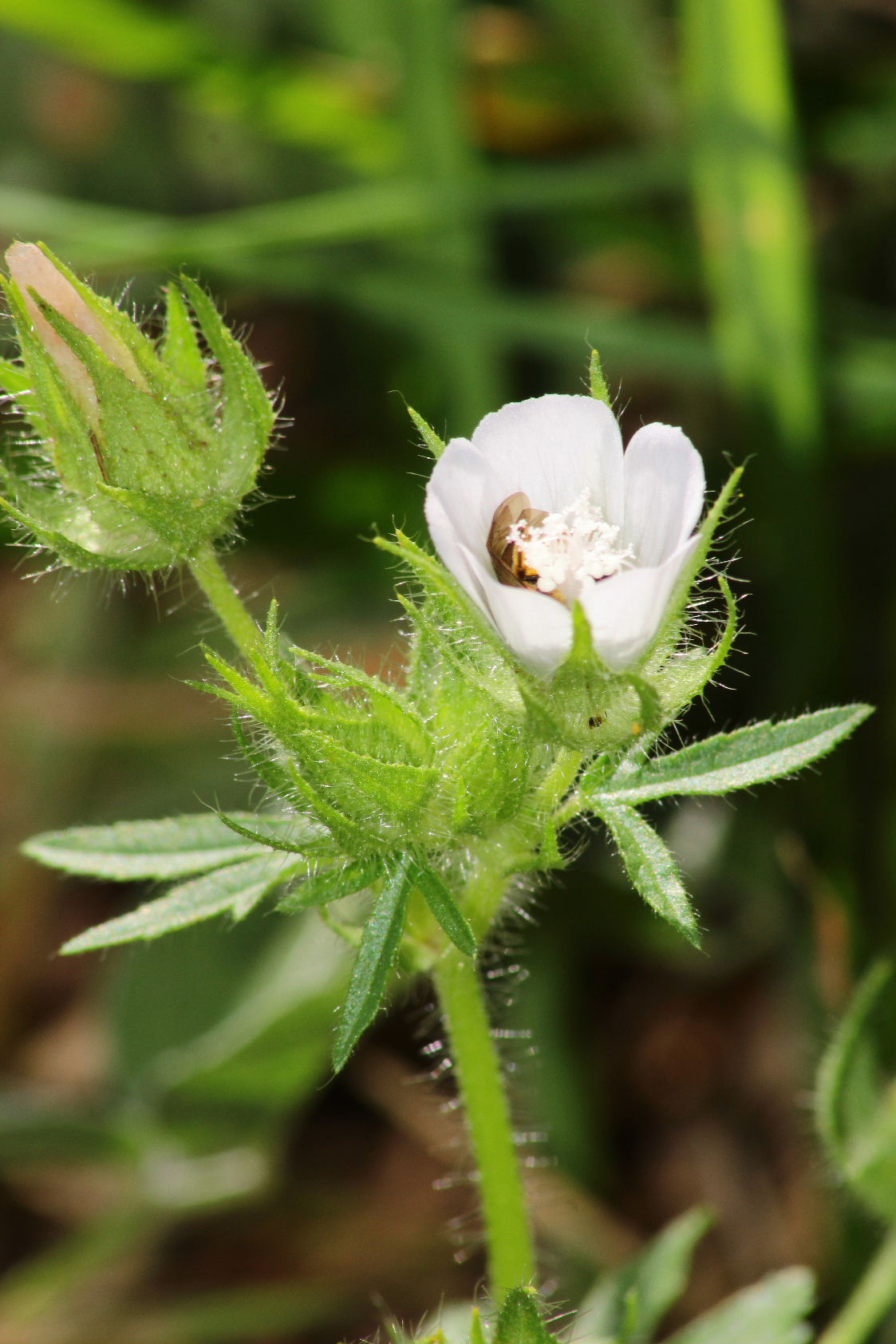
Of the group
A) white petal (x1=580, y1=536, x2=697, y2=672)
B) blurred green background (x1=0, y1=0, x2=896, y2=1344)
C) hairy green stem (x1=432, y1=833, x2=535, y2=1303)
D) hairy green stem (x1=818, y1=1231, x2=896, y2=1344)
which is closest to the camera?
white petal (x1=580, y1=536, x2=697, y2=672)

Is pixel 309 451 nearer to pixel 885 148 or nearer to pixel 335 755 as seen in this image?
pixel 885 148

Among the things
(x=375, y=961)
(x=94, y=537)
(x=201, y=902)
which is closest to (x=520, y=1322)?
(x=375, y=961)

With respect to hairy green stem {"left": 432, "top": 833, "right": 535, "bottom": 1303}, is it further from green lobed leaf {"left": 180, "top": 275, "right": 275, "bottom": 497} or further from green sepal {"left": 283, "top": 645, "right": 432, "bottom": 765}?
green lobed leaf {"left": 180, "top": 275, "right": 275, "bottom": 497}

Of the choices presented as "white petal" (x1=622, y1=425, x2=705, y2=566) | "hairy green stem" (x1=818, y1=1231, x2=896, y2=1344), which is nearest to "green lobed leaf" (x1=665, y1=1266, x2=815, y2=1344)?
"hairy green stem" (x1=818, y1=1231, x2=896, y2=1344)

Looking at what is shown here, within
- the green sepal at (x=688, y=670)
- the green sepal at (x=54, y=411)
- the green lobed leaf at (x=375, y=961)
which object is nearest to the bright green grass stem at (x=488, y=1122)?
the green lobed leaf at (x=375, y=961)

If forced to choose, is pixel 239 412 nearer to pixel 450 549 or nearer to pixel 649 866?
pixel 450 549

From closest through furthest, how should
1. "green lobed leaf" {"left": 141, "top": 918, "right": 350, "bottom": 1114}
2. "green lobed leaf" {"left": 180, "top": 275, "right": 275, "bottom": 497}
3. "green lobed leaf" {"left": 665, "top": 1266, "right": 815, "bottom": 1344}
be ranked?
"green lobed leaf" {"left": 180, "top": 275, "right": 275, "bottom": 497}, "green lobed leaf" {"left": 665, "top": 1266, "right": 815, "bottom": 1344}, "green lobed leaf" {"left": 141, "top": 918, "right": 350, "bottom": 1114}
